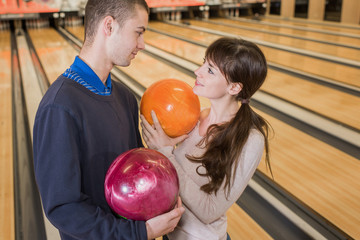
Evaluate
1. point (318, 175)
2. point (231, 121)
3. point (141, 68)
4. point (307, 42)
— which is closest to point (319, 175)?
point (318, 175)

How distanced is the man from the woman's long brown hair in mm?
182

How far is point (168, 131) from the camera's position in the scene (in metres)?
1.14

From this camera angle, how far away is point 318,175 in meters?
1.99

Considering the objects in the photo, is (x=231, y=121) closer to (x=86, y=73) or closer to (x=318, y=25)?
(x=86, y=73)

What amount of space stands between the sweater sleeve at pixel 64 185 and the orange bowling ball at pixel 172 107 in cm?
39

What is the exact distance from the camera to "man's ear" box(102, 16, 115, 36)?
2.94 feet

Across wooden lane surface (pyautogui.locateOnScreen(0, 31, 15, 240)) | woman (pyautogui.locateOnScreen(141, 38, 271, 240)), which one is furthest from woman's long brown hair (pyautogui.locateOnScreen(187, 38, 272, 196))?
wooden lane surface (pyautogui.locateOnScreen(0, 31, 15, 240))

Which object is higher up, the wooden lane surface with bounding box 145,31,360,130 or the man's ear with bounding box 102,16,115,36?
the man's ear with bounding box 102,16,115,36

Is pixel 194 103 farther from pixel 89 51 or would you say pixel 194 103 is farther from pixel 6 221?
pixel 6 221

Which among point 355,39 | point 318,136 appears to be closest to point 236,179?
point 318,136

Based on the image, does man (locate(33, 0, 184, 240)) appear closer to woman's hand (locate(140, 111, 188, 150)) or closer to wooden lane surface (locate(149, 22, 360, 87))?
woman's hand (locate(140, 111, 188, 150))

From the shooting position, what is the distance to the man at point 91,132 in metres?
0.77

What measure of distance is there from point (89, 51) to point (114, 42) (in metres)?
0.07

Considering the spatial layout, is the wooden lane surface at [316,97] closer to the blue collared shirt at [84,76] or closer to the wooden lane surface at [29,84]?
the wooden lane surface at [29,84]
